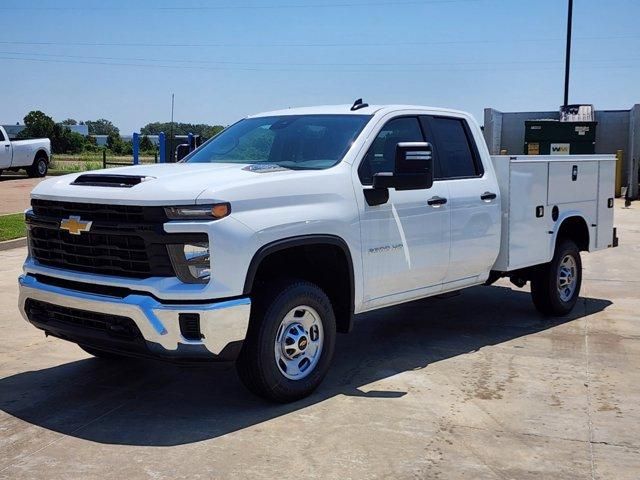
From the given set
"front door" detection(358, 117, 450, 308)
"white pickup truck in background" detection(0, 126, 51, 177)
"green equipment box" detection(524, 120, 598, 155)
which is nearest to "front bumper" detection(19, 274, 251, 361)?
"front door" detection(358, 117, 450, 308)

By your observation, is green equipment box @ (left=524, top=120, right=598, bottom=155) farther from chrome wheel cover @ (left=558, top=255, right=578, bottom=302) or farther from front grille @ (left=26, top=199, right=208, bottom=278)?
front grille @ (left=26, top=199, right=208, bottom=278)

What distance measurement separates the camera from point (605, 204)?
27.3ft

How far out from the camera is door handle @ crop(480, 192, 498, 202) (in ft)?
21.7

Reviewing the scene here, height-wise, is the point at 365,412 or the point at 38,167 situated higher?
the point at 38,167

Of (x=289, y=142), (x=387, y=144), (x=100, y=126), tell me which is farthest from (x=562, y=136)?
(x=100, y=126)

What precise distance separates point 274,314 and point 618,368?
2.95 m

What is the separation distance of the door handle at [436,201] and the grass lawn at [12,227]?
750cm

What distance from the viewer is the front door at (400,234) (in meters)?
5.60

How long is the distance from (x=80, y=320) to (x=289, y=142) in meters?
2.10

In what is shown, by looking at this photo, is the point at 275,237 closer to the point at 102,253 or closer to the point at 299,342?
the point at 299,342

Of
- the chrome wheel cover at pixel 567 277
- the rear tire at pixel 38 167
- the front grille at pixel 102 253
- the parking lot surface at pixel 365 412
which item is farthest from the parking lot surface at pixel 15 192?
the chrome wheel cover at pixel 567 277

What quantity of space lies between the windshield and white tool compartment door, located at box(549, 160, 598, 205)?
8.02ft

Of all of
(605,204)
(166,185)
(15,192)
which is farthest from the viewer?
(15,192)

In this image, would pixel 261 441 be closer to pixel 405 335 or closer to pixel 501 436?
pixel 501 436
